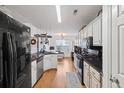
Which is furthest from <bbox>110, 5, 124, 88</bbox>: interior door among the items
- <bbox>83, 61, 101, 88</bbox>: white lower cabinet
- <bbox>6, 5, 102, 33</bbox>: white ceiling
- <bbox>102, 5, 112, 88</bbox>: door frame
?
<bbox>6, 5, 102, 33</bbox>: white ceiling

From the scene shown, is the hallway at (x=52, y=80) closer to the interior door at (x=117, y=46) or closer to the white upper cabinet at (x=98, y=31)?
the white upper cabinet at (x=98, y=31)

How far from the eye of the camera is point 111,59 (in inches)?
66.6

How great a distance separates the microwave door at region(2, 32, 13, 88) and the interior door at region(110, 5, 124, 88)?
1106 millimetres

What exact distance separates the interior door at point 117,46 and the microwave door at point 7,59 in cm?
111

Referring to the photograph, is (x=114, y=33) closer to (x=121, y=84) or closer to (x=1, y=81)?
(x=121, y=84)

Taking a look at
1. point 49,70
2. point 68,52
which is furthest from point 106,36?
point 68,52

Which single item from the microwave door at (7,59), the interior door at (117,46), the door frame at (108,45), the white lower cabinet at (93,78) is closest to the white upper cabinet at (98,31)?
the white lower cabinet at (93,78)

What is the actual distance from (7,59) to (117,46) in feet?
3.80

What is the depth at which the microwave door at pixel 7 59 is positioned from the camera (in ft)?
3.83

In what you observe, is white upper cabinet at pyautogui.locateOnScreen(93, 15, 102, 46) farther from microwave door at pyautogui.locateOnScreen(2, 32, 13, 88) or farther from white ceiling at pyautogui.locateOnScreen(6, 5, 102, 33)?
microwave door at pyautogui.locateOnScreen(2, 32, 13, 88)

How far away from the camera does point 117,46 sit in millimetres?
1532

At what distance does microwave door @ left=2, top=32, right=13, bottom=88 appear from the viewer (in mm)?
1168

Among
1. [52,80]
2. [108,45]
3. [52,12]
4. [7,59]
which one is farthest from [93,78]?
[52,12]
